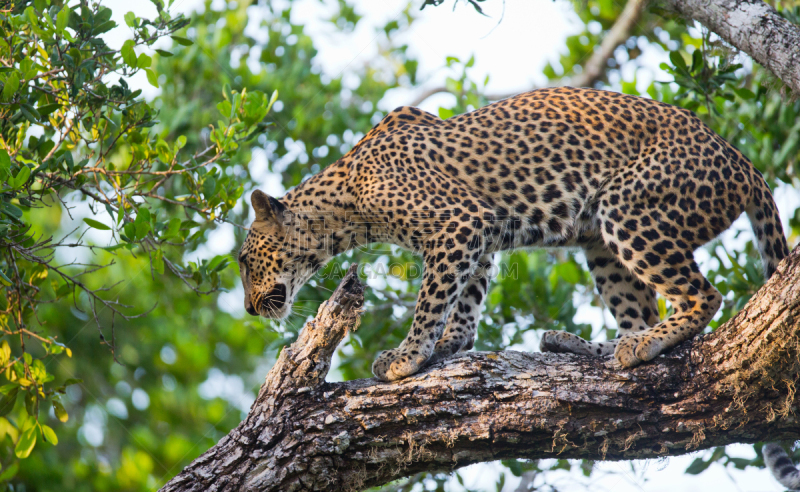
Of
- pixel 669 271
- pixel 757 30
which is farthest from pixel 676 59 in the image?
pixel 669 271

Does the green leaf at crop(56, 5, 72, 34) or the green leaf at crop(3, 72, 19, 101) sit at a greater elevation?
the green leaf at crop(56, 5, 72, 34)

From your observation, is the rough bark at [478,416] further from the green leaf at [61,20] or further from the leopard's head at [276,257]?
the green leaf at [61,20]

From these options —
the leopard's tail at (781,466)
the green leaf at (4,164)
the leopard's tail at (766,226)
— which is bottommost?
the leopard's tail at (781,466)

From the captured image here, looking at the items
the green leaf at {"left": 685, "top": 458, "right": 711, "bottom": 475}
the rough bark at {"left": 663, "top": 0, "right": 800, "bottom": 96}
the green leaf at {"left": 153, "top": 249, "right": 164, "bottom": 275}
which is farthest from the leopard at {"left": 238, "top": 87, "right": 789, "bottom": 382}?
the green leaf at {"left": 685, "top": 458, "right": 711, "bottom": 475}

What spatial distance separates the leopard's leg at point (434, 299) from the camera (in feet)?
20.1

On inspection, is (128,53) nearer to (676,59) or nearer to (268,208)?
(268,208)

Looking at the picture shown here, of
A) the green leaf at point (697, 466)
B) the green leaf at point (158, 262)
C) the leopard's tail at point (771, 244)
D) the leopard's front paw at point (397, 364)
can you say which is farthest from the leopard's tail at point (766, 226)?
the green leaf at point (158, 262)

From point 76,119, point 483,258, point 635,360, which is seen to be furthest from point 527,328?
point 76,119

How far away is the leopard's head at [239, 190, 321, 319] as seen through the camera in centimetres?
727

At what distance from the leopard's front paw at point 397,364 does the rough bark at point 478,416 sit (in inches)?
10.9

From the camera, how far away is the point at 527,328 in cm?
875

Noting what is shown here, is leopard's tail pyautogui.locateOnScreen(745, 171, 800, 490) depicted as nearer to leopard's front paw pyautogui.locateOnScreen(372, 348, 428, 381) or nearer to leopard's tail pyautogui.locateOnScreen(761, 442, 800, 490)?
leopard's tail pyautogui.locateOnScreen(761, 442, 800, 490)

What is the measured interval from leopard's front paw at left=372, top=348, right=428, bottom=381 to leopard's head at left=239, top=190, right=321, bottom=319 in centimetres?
173

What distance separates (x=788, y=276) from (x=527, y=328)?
4.29m
